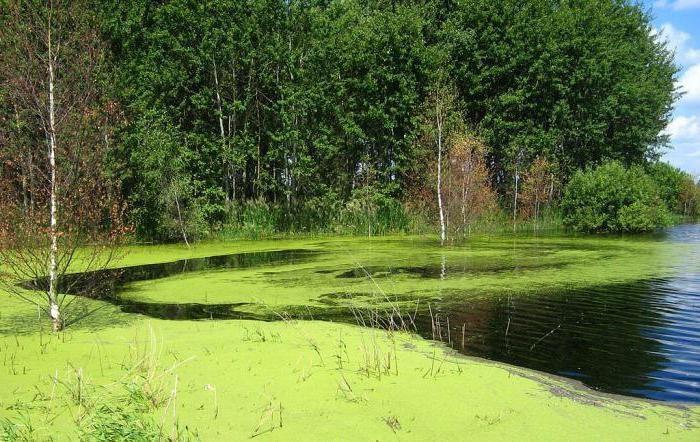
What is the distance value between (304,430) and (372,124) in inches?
967

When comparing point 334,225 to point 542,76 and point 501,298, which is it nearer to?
point 542,76

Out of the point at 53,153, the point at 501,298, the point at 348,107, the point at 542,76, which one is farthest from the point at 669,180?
the point at 53,153

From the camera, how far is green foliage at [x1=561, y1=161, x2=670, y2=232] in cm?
2491

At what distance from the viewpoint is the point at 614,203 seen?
2523 centimetres

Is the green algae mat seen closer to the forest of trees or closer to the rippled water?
the rippled water

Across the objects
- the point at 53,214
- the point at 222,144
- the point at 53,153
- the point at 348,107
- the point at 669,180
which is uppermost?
the point at 348,107

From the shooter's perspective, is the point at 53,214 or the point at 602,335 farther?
the point at 53,214

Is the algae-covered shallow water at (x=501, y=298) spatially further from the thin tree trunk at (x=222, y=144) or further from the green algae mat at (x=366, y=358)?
the thin tree trunk at (x=222, y=144)

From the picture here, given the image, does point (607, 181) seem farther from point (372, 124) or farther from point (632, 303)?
point (632, 303)

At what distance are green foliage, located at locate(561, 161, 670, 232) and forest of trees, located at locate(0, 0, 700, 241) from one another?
10.3 feet

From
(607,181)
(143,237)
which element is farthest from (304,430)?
(607,181)

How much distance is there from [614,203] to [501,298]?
61.4 feet

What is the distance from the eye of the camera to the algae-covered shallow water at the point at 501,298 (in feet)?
19.8

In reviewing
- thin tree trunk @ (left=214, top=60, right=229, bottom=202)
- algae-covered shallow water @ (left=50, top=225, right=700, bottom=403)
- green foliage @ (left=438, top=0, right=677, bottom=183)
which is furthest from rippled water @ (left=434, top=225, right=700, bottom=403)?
green foliage @ (left=438, top=0, right=677, bottom=183)
